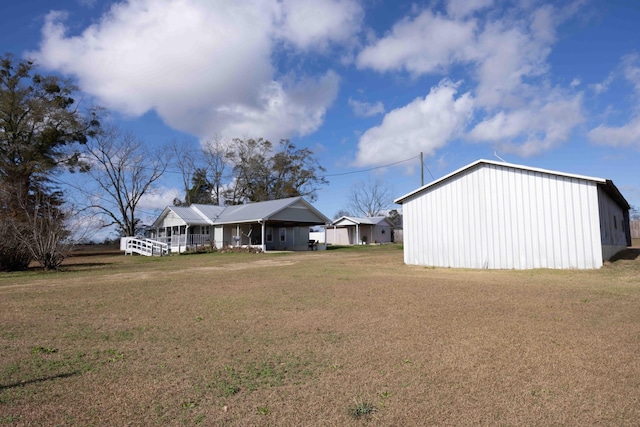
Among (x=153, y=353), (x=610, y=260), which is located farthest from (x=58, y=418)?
(x=610, y=260)

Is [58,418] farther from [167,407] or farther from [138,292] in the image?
[138,292]

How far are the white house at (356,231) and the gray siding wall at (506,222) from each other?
27.4m

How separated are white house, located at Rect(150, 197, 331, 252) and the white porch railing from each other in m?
1.66

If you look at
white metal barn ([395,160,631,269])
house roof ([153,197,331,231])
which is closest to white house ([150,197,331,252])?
house roof ([153,197,331,231])

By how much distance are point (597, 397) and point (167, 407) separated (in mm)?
3840

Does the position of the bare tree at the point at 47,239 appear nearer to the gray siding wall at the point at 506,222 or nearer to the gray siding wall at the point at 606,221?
the gray siding wall at the point at 506,222

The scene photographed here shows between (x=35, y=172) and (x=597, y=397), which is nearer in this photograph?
(x=597, y=397)

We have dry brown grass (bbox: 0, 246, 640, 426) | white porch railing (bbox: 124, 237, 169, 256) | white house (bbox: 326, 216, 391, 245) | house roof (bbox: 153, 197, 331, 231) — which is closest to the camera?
dry brown grass (bbox: 0, 246, 640, 426)

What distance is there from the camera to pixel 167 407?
3.67 m

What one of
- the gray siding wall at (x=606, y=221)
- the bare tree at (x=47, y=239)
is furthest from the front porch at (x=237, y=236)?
the gray siding wall at (x=606, y=221)

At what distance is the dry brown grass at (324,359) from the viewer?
→ 3.58 metres

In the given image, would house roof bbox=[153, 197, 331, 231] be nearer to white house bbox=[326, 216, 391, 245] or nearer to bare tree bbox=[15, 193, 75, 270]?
white house bbox=[326, 216, 391, 245]

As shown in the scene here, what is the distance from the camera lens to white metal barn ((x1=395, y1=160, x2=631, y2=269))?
1438cm

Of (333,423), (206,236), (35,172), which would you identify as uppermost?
(35,172)
